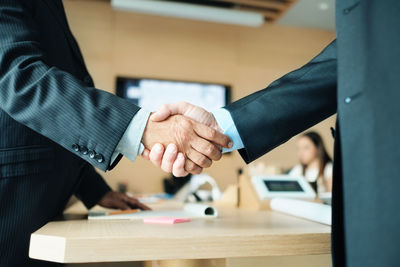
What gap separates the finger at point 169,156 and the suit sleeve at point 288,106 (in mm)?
211

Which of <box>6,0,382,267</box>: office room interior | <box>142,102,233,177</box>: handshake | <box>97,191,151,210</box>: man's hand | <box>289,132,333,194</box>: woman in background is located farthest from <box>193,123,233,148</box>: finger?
<box>289,132,333,194</box>: woman in background

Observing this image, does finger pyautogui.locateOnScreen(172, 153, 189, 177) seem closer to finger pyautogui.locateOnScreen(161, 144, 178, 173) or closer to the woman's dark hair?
finger pyautogui.locateOnScreen(161, 144, 178, 173)

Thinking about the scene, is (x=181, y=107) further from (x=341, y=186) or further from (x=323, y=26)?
(x=323, y=26)

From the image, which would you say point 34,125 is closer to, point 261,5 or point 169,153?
point 169,153

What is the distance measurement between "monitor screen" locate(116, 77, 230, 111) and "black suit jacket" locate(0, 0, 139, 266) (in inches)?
137

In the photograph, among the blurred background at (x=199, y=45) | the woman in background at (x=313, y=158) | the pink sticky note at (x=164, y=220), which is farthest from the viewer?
the blurred background at (x=199, y=45)

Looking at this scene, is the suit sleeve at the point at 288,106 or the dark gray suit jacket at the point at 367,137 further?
the suit sleeve at the point at 288,106

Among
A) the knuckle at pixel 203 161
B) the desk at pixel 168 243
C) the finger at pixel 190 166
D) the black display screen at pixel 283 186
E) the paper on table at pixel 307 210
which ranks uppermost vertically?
the knuckle at pixel 203 161

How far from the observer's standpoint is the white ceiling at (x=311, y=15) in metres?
4.51

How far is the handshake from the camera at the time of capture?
39.2 inches

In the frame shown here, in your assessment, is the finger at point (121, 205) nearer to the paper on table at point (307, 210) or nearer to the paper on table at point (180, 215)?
the paper on table at point (180, 215)

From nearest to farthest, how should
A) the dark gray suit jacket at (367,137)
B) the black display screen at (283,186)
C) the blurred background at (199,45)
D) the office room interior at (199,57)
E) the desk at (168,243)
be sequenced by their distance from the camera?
the dark gray suit jacket at (367,137), the desk at (168,243), the black display screen at (283,186), the office room interior at (199,57), the blurred background at (199,45)

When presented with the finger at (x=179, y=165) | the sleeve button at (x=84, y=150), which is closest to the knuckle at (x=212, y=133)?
the finger at (x=179, y=165)

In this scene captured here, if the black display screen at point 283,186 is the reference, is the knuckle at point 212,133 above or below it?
above
